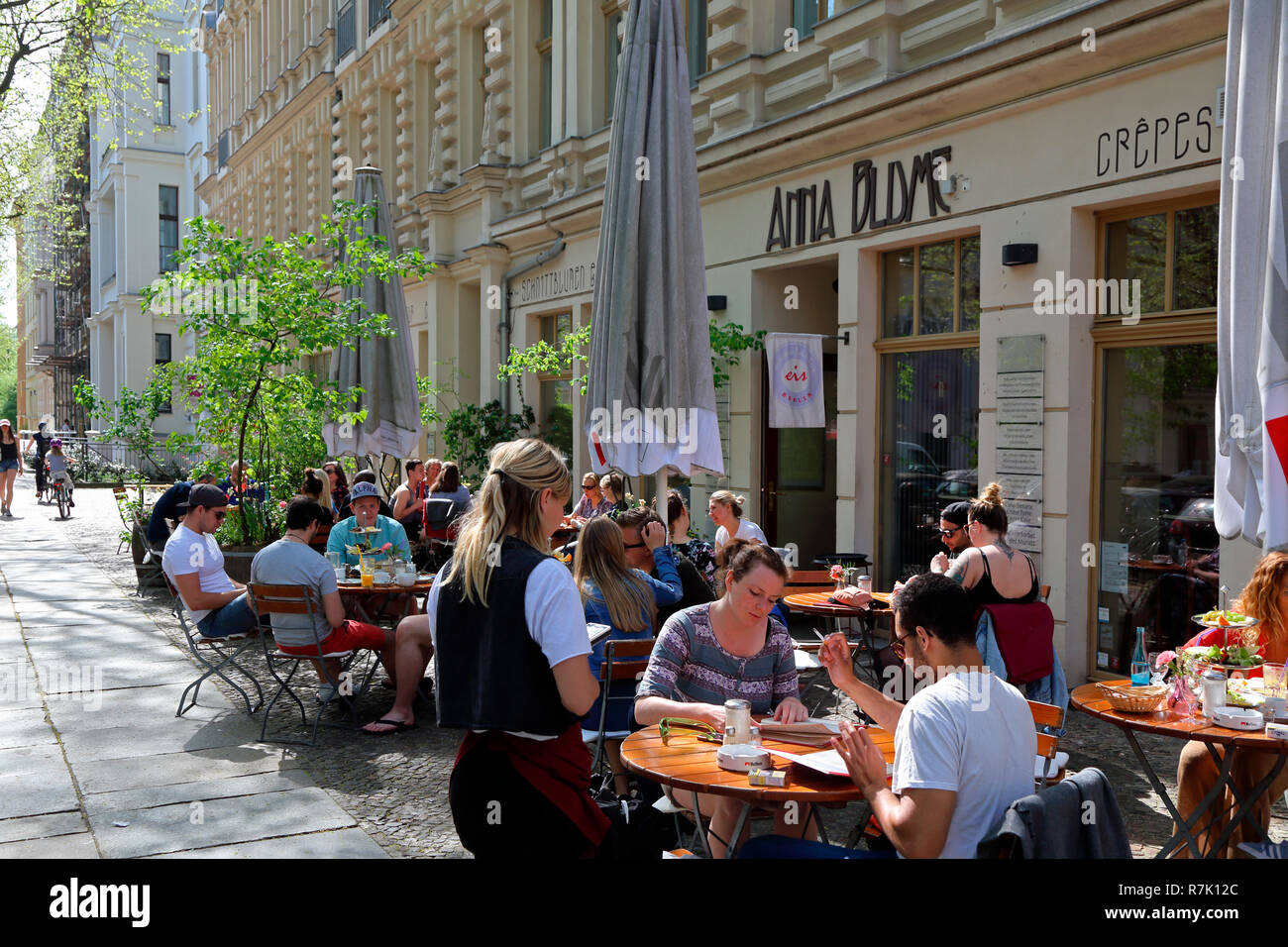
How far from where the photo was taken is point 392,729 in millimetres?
6625

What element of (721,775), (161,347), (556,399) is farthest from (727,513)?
(161,347)

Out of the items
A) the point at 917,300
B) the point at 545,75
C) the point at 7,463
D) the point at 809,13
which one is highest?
the point at 545,75

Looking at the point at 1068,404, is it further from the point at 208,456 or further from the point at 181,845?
the point at 208,456

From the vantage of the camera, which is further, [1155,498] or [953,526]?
[1155,498]

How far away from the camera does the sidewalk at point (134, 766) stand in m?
4.77

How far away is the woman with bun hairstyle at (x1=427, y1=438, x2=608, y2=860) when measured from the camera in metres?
2.93

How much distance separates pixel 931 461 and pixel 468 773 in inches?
274

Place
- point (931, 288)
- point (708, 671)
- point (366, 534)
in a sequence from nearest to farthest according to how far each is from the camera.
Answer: point (708, 671)
point (366, 534)
point (931, 288)

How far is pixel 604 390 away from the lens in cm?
736

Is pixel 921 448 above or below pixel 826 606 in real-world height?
above

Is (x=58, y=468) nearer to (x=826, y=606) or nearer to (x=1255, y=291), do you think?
(x=826, y=606)

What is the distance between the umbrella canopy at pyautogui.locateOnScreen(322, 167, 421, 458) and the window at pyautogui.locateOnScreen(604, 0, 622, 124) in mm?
3484

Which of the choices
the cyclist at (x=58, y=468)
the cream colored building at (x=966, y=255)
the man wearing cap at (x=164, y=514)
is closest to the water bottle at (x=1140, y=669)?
the cream colored building at (x=966, y=255)

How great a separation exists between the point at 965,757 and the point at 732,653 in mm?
1528
